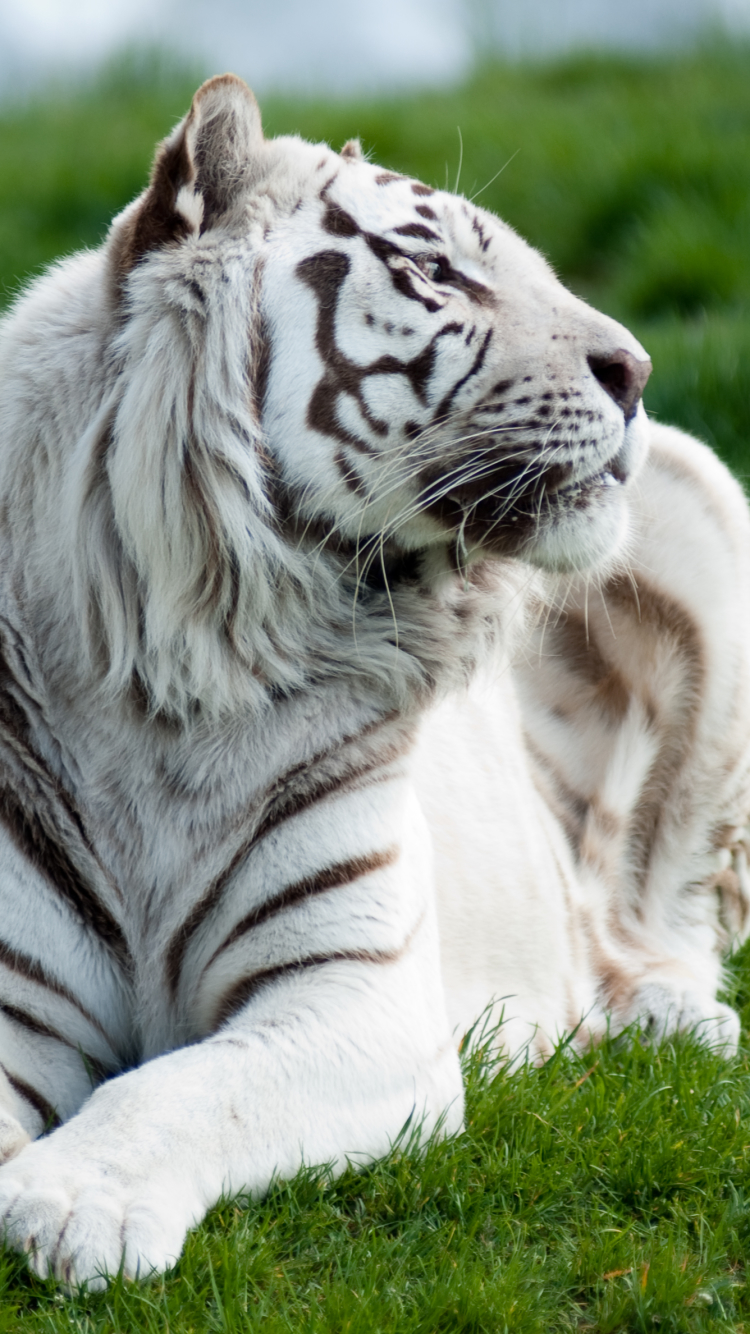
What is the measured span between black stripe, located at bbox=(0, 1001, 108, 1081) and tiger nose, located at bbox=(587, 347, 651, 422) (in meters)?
1.46

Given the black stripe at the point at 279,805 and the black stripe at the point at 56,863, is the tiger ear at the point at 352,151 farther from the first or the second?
the black stripe at the point at 56,863

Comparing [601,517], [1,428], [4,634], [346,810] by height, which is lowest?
[346,810]

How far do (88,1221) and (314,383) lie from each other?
1362 mm

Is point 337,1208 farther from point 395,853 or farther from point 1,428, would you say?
point 1,428

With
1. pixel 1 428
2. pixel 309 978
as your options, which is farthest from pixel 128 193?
pixel 309 978

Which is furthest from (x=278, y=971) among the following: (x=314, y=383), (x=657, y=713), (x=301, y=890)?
(x=657, y=713)

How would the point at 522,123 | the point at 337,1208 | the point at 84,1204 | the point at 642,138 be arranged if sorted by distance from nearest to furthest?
the point at 84,1204 < the point at 337,1208 < the point at 642,138 < the point at 522,123

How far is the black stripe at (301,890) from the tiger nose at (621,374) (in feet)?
3.03

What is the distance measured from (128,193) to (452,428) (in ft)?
24.9

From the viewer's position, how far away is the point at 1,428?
2.59 metres

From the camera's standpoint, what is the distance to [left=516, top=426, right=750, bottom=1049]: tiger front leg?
3.83 meters

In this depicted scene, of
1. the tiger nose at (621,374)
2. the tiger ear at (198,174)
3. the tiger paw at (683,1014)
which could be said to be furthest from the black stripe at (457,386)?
the tiger paw at (683,1014)

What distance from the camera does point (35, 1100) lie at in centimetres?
241

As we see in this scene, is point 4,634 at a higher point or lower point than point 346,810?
higher
